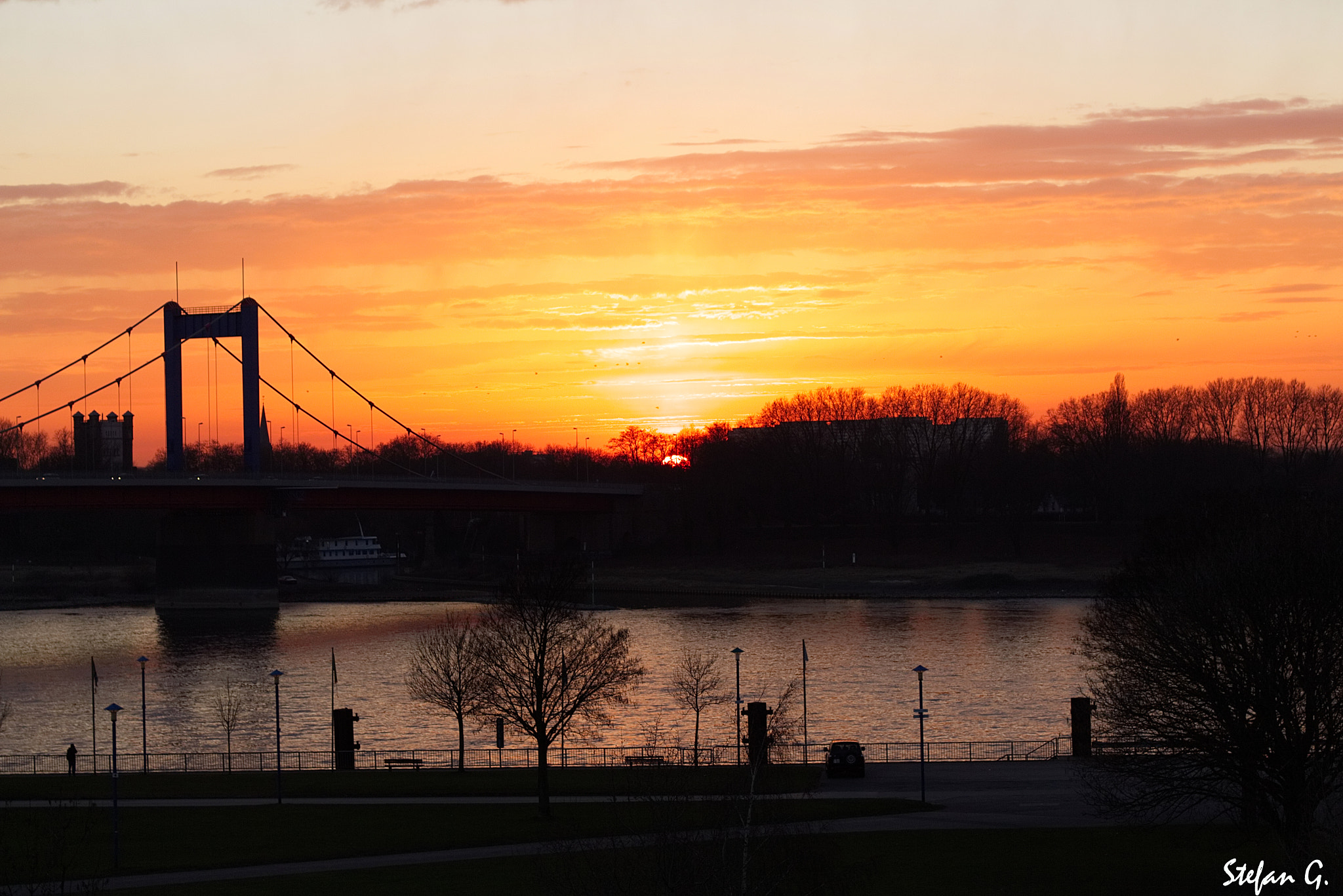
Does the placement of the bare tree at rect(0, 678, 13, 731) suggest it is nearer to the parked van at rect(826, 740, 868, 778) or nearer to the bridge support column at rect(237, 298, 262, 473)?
the parked van at rect(826, 740, 868, 778)

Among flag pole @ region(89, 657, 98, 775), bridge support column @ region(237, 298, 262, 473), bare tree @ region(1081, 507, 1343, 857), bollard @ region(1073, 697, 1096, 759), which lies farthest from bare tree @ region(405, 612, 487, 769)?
bridge support column @ region(237, 298, 262, 473)

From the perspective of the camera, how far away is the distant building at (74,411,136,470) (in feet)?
350

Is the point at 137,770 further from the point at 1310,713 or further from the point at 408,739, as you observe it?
the point at 1310,713

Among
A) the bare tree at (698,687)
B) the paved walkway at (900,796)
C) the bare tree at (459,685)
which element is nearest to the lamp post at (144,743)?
the paved walkway at (900,796)

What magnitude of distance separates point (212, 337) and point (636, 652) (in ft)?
144

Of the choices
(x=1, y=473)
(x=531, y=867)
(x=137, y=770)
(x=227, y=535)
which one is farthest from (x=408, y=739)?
(x=227, y=535)

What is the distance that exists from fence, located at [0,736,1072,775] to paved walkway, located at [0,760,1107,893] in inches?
81.9

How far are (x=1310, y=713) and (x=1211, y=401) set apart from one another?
319 ft

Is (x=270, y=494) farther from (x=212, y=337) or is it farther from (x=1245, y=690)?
(x=1245, y=690)

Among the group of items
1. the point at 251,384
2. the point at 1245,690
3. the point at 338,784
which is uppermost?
the point at 251,384

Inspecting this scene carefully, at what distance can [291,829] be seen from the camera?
2339 cm

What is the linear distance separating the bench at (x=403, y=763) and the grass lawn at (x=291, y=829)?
618cm

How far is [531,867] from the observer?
780 inches
